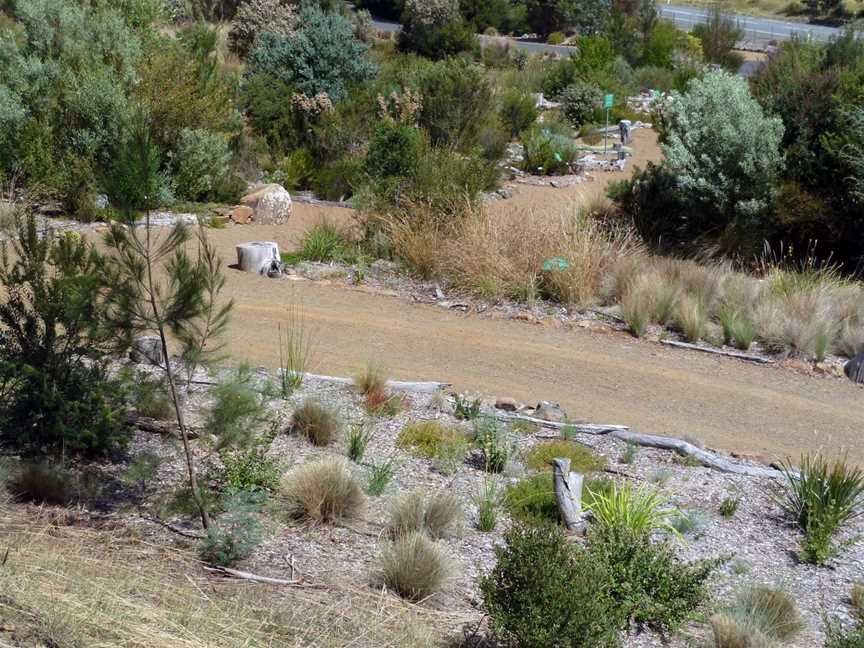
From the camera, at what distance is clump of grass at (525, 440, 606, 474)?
7.46 meters

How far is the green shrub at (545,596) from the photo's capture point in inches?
192

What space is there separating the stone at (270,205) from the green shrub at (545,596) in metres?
10.8

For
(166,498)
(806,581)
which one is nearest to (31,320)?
(166,498)

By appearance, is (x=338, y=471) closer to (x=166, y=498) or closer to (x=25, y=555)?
(x=166, y=498)

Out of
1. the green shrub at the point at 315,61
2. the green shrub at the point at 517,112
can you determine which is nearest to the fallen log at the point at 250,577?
the green shrub at the point at 315,61

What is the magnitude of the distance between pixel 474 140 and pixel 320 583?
45.2 ft

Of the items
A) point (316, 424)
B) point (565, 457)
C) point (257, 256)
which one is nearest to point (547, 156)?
point (257, 256)

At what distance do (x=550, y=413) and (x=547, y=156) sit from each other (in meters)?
12.9

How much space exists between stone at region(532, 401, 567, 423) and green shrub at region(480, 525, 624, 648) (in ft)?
10.7

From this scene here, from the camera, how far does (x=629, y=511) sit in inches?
254

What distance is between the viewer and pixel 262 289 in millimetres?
11898

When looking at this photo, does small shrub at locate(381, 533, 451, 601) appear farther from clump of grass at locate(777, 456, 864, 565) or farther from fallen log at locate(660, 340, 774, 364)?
fallen log at locate(660, 340, 774, 364)

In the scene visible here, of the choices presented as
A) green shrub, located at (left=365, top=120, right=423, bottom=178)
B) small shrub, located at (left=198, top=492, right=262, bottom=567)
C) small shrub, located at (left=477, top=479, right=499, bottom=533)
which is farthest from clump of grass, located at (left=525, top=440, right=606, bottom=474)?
green shrub, located at (left=365, top=120, right=423, bottom=178)

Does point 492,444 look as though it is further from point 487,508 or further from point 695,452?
point 695,452
